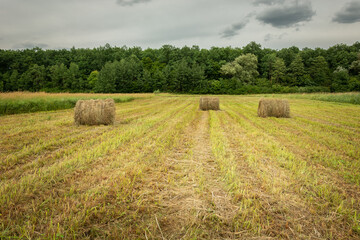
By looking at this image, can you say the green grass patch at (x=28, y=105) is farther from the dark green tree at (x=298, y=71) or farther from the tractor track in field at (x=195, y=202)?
the dark green tree at (x=298, y=71)

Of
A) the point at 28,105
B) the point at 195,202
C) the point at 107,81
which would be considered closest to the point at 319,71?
the point at 107,81

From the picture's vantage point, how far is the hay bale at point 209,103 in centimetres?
1605

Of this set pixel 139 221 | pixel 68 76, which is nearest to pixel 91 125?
pixel 139 221

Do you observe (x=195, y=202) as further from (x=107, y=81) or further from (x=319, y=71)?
(x=319, y=71)

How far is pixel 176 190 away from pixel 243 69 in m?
73.1

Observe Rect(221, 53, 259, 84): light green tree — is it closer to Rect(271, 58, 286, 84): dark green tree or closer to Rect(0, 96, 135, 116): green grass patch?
Rect(271, 58, 286, 84): dark green tree

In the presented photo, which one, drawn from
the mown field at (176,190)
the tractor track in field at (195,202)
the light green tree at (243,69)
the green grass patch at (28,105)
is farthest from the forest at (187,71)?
the tractor track in field at (195,202)

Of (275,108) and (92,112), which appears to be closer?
(92,112)

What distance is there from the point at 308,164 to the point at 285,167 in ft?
2.11

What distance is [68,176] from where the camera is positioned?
3568 mm

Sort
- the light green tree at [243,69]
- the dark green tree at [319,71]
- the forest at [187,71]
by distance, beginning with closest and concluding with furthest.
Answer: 1. the forest at [187,71]
2. the light green tree at [243,69]
3. the dark green tree at [319,71]

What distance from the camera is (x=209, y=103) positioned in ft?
52.9

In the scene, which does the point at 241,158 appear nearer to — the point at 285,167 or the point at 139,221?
the point at 285,167

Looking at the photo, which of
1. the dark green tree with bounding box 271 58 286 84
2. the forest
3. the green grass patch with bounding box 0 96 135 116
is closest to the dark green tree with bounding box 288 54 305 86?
the forest
